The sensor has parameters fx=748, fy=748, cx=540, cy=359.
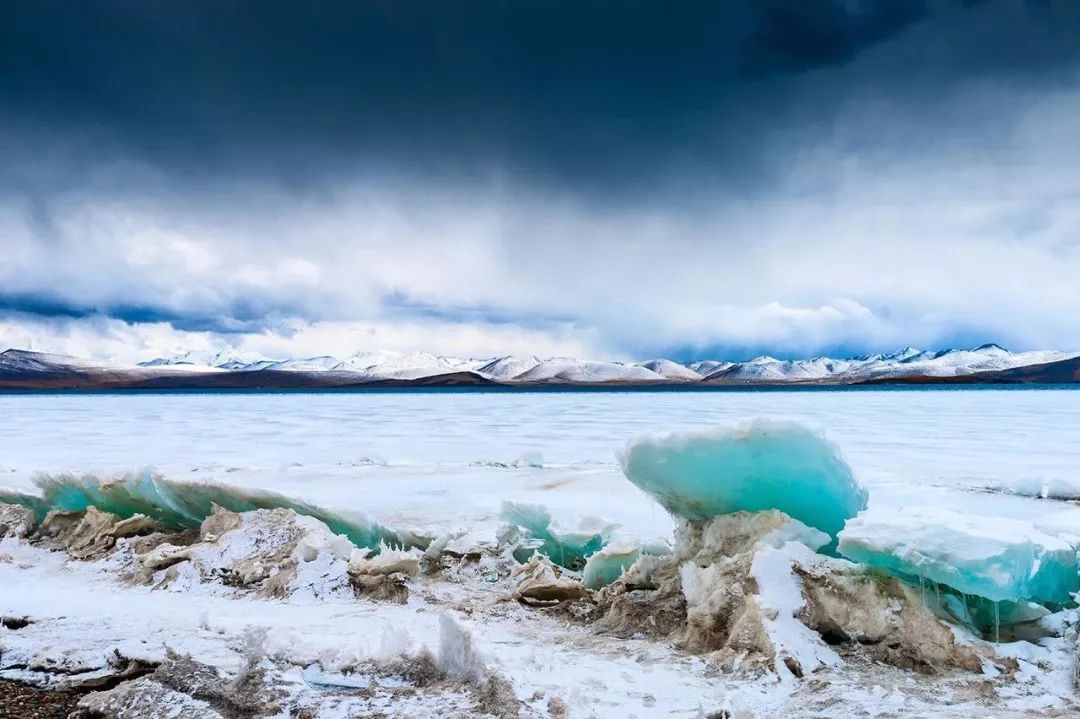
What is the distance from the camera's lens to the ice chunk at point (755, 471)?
477 centimetres

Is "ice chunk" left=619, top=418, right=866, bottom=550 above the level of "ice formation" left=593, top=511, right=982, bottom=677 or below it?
above

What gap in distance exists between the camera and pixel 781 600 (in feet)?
13.4

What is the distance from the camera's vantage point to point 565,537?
634 centimetres

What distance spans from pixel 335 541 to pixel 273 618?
114 cm

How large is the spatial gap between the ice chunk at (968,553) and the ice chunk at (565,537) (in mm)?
2502

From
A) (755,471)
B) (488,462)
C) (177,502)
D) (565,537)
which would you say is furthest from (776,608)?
A: (488,462)

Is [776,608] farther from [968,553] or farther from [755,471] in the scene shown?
[755,471]

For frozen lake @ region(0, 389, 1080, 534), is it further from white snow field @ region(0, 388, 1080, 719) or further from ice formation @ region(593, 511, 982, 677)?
ice formation @ region(593, 511, 982, 677)

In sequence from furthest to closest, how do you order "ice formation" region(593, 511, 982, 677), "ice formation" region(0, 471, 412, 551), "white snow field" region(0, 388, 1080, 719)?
1. "ice formation" region(0, 471, 412, 551)
2. "ice formation" region(593, 511, 982, 677)
3. "white snow field" region(0, 388, 1080, 719)

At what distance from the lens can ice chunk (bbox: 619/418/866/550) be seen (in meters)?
4.77

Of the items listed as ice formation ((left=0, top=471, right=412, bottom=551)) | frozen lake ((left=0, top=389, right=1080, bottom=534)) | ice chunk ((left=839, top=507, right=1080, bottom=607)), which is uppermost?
ice chunk ((left=839, top=507, right=1080, bottom=607))

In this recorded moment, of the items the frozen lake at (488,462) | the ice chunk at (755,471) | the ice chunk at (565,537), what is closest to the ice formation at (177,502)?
the frozen lake at (488,462)

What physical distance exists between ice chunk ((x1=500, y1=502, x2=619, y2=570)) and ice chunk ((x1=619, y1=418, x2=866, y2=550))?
50.9 inches

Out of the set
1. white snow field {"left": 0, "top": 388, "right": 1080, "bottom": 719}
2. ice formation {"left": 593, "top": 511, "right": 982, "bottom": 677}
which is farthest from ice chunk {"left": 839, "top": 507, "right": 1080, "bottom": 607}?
ice formation {"left": 593, "top": 511, "right": 982, "bottom": 677}
